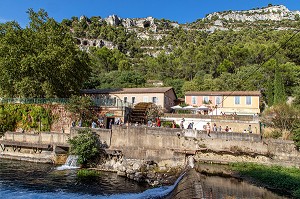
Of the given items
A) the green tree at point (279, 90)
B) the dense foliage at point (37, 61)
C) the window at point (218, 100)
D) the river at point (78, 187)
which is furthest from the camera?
the green tree at point (279, 90)

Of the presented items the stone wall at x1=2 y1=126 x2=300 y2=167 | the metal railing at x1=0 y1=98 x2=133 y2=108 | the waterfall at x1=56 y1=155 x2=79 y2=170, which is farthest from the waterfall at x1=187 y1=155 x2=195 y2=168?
the metal railing at x1=0 y1=98 x2=133 y2=108

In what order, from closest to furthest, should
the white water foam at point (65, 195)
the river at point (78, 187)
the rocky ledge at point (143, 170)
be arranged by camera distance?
the white water foam at point (65, 195), the river at point (78, 187), the rocky ledge at point (143, 170)

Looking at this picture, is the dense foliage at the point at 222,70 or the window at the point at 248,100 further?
the dense foliage at the point at 222,70

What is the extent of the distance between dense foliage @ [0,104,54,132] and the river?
1079 cm

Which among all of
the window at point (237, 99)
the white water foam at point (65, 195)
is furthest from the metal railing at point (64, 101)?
the window at point (237, 99)

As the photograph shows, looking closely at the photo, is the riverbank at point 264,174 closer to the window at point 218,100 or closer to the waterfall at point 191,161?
the waterfall at point 191,161

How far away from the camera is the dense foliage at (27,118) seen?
33.1 m

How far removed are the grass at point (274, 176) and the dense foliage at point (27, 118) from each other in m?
24.4

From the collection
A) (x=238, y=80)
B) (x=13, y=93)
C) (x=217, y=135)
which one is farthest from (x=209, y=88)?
(x=13, y=93)

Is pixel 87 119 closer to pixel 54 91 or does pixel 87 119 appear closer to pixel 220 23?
pixel 54 91

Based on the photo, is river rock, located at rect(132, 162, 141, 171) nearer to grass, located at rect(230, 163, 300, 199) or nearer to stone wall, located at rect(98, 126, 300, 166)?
stone wall, located at rect(98, 126, 300, 166)

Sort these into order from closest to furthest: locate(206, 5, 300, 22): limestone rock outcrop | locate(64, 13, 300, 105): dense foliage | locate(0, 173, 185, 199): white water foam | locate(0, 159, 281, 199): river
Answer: locate(0, 173, 185, 199): white water foam
locate(0, 159, 281, 199): river
locate(64, 13, 300, 105): dense foliage
locate(206, 5, 300, 22): limestone rock outcrop

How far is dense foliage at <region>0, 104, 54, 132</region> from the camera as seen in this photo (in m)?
33.1

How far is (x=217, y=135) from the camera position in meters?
25.2
